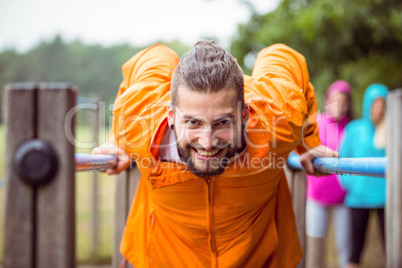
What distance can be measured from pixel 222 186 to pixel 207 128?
27 centimetres

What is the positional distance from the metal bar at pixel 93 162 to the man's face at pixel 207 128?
0.98 feet

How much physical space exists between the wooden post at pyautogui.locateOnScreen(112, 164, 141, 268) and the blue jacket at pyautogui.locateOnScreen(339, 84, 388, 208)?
5.82ft

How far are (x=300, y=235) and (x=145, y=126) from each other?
112cm

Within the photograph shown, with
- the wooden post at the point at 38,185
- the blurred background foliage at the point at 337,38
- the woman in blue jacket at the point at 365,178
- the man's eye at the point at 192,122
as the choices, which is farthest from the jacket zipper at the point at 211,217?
the blurred background foliage at the point at 337,38

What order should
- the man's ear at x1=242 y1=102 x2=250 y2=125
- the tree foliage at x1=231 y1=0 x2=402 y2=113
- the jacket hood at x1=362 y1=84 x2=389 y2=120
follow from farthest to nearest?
the tree foliage at x1=231 y1=0 x2=402 y2=113
the jacket hood at x1=362 y1=84 x2=389 y2=120
the man's ear at x1=242 y1=102 x2=250 y2=125

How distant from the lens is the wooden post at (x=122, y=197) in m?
2.21

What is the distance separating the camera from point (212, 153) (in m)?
1.47

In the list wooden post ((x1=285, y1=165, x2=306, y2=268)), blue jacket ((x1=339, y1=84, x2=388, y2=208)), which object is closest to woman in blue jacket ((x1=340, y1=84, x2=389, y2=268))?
blue jacket ((x1=339, y1=84, x2=388, y2=208))

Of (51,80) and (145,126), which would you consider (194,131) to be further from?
(51,80)

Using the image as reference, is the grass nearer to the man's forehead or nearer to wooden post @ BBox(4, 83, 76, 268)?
the man's forehead

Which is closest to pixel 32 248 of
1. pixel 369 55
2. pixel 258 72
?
pixel 258 72

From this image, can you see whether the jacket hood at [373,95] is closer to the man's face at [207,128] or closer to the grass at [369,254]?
the grass at [369,254]

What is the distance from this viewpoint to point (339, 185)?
3.43m

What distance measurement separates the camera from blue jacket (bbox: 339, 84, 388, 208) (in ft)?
10.8
